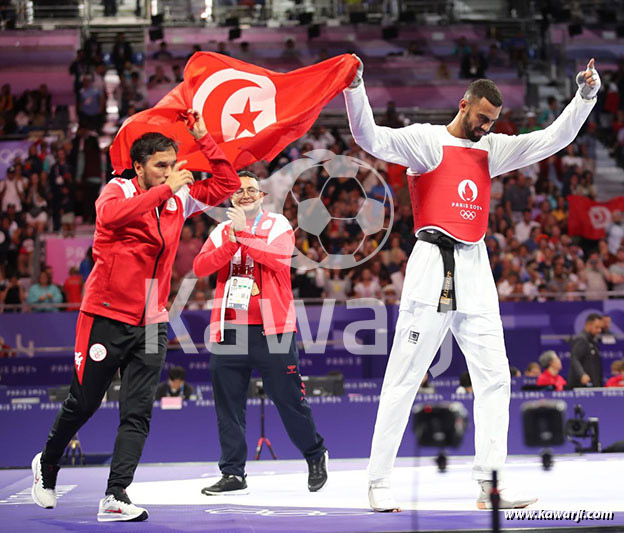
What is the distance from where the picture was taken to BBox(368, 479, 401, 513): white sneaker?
17.4 ft

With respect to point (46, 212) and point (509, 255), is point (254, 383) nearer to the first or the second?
point (509, 255)

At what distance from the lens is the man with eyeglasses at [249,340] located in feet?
20.6

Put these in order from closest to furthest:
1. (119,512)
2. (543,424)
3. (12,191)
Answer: (543,424) → (119,512) → (12,191)

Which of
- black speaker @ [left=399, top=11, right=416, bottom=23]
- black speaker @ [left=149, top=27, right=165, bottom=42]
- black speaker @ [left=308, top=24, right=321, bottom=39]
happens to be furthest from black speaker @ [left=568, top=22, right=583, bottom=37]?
black speaker @ [left=149, top=27, right=165, bottom=42]

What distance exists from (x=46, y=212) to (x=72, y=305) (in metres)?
4.02

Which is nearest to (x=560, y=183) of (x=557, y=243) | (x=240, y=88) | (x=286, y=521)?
(x=557, y=243)

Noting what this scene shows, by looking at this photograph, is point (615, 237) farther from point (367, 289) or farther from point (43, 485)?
point (43, 485)

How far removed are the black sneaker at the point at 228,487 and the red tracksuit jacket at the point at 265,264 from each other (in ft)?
3.15

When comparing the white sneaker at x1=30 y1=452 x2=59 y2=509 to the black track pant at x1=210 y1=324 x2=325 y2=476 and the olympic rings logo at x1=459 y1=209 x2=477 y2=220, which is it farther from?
the olympic rings logo at x1=459 y1=209 x2=477 y2=220

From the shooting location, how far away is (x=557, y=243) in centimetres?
1620

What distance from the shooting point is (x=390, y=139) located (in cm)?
540

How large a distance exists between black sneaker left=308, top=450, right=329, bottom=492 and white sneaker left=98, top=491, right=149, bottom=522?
4.56ft

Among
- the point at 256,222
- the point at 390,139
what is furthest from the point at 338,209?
the point at 390,139

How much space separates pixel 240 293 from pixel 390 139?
5.38 ft
